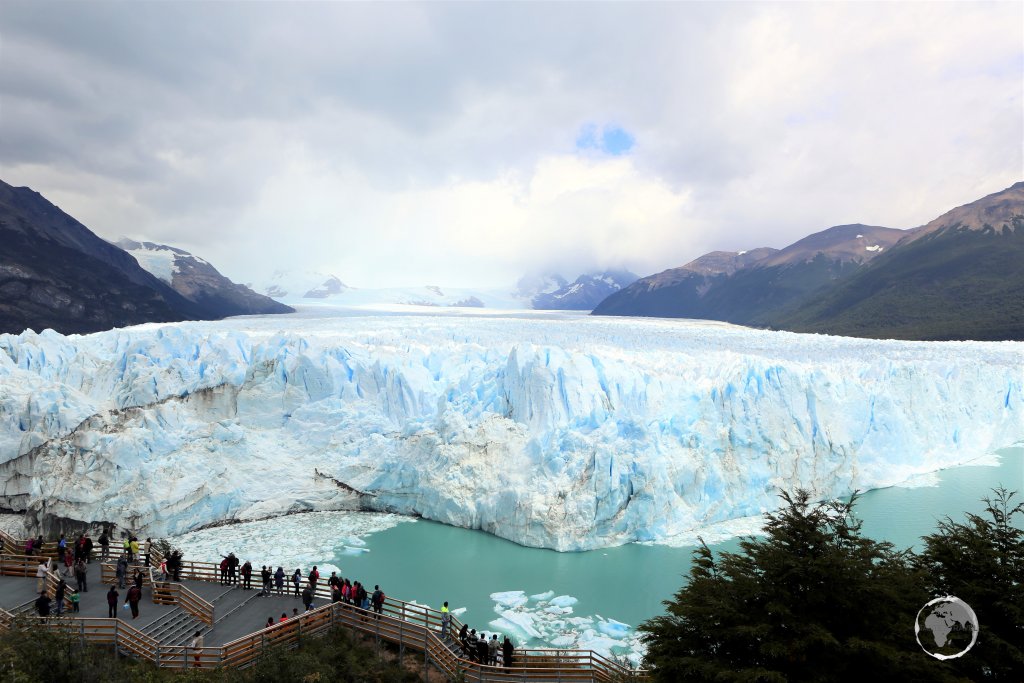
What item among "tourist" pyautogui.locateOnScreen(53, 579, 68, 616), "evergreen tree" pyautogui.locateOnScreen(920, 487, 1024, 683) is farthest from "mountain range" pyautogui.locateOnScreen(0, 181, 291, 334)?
"evergreen tree" pyautogui.locateOnScreen(920, 487, 1024, 683)

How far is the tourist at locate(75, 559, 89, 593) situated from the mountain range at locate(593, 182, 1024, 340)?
50.4 m

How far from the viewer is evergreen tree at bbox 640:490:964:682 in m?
5.19

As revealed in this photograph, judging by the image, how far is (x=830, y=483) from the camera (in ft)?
58.1

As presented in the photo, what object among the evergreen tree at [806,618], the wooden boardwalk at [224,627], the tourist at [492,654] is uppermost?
the evergreen tree at [806,618]

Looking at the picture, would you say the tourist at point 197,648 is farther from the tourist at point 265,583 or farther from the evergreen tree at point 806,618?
the evergreen tree at point 806,618

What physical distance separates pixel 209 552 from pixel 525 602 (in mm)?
7660

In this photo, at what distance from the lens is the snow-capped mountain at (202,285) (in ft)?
261

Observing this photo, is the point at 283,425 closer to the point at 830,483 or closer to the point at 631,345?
the point at 631,345

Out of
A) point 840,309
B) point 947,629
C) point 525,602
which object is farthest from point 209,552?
point 840,309

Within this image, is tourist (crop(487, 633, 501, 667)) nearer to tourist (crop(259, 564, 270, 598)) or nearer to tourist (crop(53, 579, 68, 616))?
tourist (crop(259, 564, 270, 598))

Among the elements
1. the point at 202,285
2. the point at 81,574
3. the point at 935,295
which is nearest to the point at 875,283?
the point at 935,295

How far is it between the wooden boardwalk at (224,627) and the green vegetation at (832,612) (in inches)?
75.9

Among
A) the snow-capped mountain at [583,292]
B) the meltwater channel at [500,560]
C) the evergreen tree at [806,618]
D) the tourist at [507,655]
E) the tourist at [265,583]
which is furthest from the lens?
the snow-capped mountain at [583,292]

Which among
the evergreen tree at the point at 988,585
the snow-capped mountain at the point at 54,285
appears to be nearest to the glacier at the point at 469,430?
the evergreen tree at the point at 988,585
